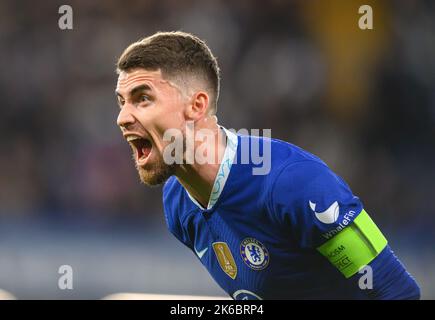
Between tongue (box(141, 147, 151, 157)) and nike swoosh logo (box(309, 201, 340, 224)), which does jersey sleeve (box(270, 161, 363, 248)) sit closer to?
nike swoosh logo (box(309, 201, 340, 224))

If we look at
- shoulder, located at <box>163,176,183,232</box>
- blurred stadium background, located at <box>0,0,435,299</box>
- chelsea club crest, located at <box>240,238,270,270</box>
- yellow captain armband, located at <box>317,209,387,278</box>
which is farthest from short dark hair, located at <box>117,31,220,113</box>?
blurred stadium background, located at <box>0,0,435,299</box>

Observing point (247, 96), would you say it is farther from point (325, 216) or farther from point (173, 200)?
point (325, 216)

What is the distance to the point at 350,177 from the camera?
22.4ft

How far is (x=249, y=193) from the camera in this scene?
11.3 feet

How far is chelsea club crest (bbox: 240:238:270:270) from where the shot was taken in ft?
11.4

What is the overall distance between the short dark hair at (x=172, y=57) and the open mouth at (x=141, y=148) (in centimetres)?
32

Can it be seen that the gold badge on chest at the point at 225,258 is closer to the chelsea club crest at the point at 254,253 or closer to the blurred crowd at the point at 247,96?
the chelsea club crest at the point at 254,253

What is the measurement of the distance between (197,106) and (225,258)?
75 cm

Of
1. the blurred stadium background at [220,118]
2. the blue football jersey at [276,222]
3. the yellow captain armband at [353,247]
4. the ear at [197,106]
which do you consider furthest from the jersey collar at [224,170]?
the blurred stadium background at [220,118]

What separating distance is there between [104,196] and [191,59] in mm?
3693

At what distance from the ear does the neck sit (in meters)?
0.04

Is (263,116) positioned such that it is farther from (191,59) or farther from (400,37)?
(191,59)

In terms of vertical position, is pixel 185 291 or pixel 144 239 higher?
pixel 144 239

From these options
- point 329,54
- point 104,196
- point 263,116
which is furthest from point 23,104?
point 329,54
